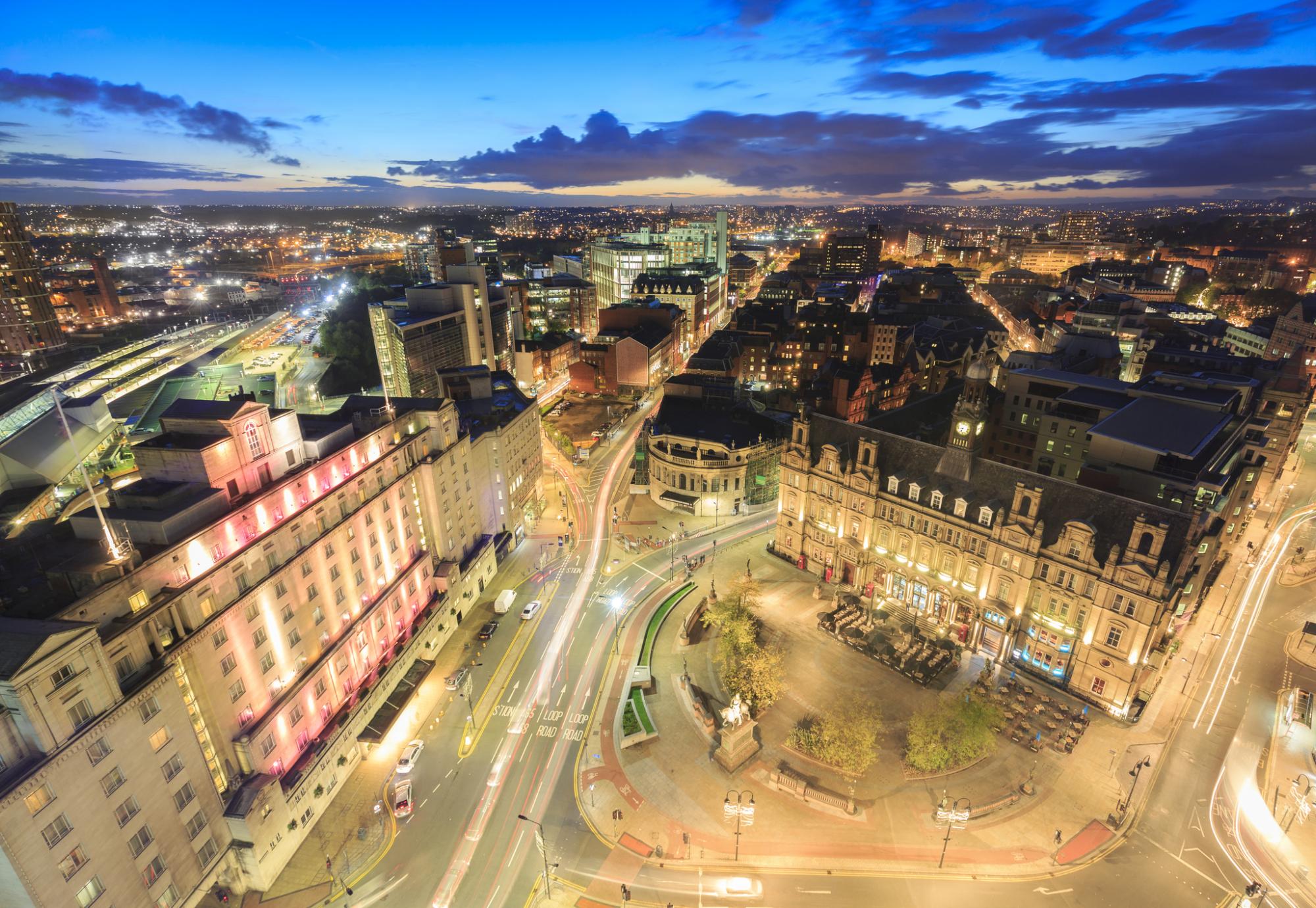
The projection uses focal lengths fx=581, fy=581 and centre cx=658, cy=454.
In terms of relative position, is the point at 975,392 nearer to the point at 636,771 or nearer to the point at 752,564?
the point at 752,564

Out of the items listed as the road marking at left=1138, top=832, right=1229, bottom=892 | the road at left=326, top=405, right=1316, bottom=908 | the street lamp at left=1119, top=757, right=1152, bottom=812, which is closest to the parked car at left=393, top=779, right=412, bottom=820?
the road at left=326, top=405, right=1316, bottom=908

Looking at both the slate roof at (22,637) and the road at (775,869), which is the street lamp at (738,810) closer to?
the road at (775,869)

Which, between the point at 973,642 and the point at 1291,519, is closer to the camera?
the point at 973,642

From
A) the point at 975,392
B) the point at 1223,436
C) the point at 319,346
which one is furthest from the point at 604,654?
the point at 319,346

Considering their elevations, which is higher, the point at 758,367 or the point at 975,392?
the point at 975,392

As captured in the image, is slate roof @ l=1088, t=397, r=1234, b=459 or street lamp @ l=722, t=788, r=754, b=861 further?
slate roof @ l=1088, t=397, r=1234, b=459

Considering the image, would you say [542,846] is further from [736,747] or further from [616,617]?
[616,617]

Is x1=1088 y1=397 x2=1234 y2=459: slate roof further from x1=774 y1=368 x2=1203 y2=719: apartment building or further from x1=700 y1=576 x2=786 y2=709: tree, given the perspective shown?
x1=700 y1=576 x2=786 y2=709: tree
